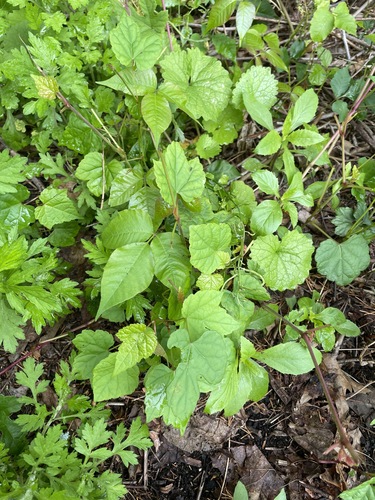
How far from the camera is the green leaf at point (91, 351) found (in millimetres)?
1750

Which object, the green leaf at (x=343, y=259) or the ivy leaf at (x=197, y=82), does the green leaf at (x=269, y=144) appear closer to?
the ivy leaf at (x=197, y=82)

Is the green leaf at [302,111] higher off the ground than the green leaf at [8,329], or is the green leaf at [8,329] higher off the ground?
the green leaf at [302,111]

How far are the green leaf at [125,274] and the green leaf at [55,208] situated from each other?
1.60 ft

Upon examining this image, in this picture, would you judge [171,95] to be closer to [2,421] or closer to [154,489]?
[2,421]

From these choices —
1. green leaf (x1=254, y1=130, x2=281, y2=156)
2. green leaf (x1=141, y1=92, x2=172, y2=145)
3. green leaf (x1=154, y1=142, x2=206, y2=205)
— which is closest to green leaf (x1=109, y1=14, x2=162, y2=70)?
green leaf (x1=141, y1=92, x2=172, y2=145)

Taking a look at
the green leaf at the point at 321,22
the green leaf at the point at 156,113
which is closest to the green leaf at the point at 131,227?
the green leaf at the point at 156,113

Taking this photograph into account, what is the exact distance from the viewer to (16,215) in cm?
195

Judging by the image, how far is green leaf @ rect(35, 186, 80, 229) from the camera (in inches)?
75.2

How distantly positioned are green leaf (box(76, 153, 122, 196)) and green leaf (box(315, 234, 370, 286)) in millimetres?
1070

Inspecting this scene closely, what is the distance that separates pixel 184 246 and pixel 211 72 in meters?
0.84

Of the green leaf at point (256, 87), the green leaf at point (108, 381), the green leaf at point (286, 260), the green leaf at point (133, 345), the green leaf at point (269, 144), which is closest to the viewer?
the green leaf at point (133, 345)

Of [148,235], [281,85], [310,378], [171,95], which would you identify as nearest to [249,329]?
[310,378]

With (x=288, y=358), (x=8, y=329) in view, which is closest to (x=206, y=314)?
(x=288, y=358)

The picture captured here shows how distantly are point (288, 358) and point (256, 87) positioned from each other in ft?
4.23
